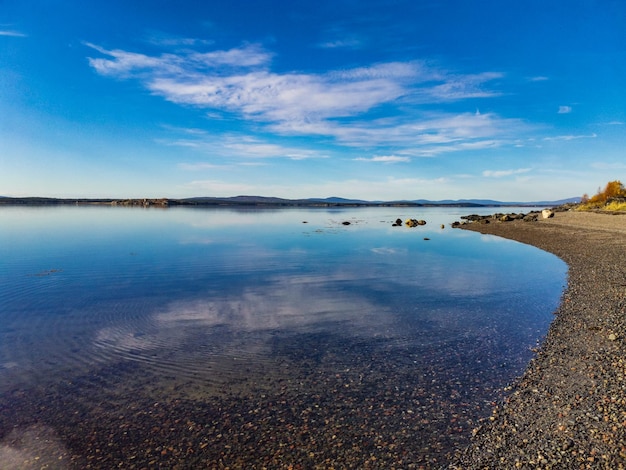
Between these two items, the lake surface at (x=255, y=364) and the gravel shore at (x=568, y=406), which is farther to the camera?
the lake surface at (x=255, y=364)

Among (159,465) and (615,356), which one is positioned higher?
(615,356)

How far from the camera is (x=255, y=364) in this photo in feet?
35.9

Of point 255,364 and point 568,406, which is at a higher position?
point 568,406

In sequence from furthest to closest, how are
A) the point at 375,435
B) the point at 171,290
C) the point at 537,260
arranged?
1. the point at 537,260
2. the point at 171,290
3. the point at 375,435

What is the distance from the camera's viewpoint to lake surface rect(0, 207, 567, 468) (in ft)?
24.2

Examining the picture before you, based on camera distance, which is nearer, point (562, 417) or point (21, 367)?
point (562, 417)

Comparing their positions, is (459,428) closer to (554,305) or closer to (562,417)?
(562,417)

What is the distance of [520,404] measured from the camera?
336 inches

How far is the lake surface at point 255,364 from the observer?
738cm

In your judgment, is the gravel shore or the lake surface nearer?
the gravel shore

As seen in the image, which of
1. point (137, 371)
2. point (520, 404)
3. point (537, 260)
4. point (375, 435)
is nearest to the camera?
point (375, 435)

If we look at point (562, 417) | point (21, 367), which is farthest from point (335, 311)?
point (21, 367)

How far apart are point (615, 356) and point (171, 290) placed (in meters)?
19.2

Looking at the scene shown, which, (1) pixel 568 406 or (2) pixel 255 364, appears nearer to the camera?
(1) pixel 568 406
